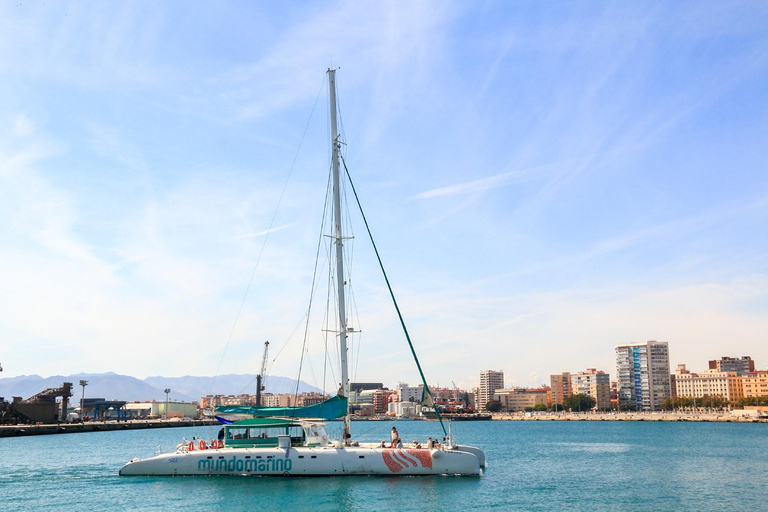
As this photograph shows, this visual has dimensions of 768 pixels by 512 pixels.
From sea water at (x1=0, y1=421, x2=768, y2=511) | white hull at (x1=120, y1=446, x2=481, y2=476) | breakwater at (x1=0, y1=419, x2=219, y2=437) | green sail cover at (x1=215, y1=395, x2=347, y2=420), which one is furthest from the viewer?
breakwater at (x1=0, y1=419, x2=219, y2=437)

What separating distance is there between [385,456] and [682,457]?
3178cm

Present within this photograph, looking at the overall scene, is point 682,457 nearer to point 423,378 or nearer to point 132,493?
point 423,378

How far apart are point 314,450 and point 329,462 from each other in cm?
102

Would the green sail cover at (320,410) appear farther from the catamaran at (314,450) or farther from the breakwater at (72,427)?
the breakwater at (72,427)

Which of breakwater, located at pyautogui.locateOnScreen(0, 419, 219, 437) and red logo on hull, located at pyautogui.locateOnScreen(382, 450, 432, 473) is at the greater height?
red logo on hull, located at pyautogui.locateOnScreen(382, 450, 432, 473)

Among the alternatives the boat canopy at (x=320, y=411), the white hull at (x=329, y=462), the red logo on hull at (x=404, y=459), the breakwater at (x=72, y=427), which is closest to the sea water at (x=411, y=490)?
the white hull at (x=329, y=462)

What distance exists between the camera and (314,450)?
32.4 m

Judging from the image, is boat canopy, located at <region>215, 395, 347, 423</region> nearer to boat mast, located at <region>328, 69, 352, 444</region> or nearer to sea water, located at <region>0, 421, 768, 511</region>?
boat mast, located at <region>328, 69, 352, 444</region>

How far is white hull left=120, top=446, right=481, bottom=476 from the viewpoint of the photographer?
31969 millimetres

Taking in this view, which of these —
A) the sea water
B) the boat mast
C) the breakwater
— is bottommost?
the breakwater

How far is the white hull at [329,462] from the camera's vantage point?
3197cm

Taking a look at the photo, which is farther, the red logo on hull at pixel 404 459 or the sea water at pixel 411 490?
the red logo on hull at pixel 404 459

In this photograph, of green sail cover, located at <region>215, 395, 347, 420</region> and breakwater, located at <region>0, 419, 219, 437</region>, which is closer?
green sail cover, located at <region>215, 395, 347, 420</region>

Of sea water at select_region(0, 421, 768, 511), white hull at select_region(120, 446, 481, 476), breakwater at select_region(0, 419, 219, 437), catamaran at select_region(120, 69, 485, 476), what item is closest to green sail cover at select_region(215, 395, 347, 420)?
catamaran at select_region(120, 69, 485, 476)
